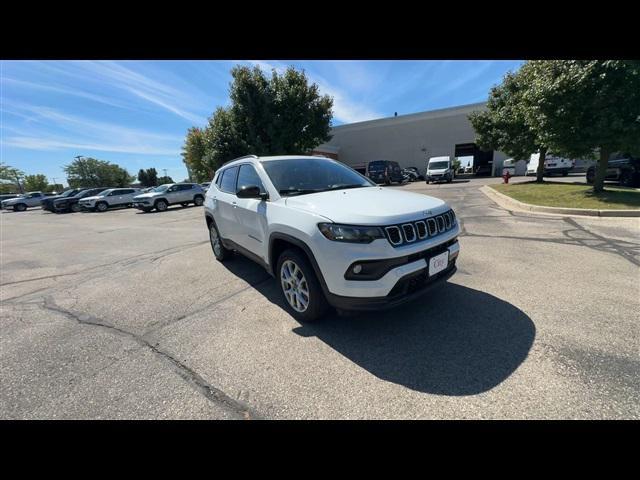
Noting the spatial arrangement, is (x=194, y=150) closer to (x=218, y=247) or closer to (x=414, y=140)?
(x=414, y=140)

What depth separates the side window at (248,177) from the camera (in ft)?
11.5

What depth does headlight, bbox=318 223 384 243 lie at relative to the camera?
2.28 meters

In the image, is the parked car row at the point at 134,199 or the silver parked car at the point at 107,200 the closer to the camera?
the parked car row at the point at 134,199

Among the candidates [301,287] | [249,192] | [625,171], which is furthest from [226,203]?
[625,171]

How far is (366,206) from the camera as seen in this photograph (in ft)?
8.41

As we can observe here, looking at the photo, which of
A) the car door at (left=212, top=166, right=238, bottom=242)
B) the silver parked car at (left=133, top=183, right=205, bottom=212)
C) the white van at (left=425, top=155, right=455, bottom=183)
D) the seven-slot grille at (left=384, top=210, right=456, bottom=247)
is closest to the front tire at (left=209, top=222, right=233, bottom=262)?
the car door at (left=212, top=166, right=238, bottom=242)

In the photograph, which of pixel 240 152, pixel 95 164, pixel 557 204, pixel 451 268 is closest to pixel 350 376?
pixel 451 268

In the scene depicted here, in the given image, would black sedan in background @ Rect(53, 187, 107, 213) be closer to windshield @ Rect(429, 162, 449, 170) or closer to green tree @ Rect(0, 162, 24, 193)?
windshield @ Rect(429, 162, 449, 170)

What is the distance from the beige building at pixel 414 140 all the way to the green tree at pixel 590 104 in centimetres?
2476

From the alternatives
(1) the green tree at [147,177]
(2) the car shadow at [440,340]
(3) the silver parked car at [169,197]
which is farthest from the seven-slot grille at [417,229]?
(1) the green tree at [147,177]

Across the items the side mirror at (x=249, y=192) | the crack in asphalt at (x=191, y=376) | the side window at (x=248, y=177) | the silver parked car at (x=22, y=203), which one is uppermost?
the silver parked car at (x=22, y=203)

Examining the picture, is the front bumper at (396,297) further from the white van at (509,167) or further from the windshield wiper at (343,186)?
the white van at (509,167)

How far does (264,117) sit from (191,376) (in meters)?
20.8
